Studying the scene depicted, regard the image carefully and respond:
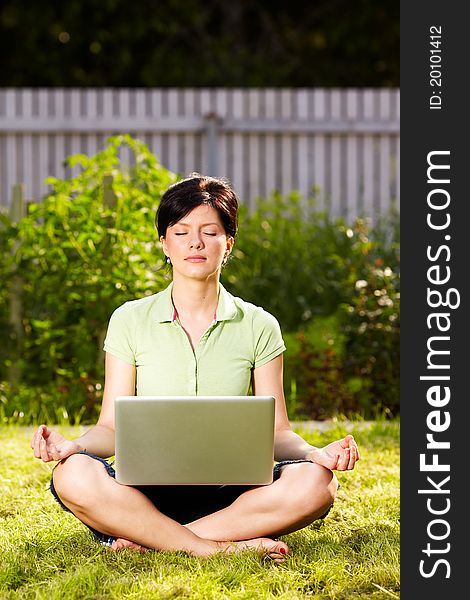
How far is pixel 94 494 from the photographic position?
2734 mm

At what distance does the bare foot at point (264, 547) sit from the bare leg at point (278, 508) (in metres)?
0.02

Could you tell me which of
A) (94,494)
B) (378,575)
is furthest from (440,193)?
(94,494)

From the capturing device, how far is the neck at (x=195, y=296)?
2.95 meters

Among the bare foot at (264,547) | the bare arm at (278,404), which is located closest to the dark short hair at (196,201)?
the bare arm at (278,404)

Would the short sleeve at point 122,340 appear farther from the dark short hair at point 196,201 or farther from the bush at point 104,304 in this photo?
the bush at point 104,304

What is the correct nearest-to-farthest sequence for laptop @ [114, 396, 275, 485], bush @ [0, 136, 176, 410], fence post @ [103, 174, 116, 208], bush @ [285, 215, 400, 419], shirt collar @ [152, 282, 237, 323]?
laptop @ [114, 396, 275, 485] < shirt collar @ [152, 282, 237, 323] < bush @ [0, 136, 176, 410] < fence post @ [103, 174, 116, 208] < bush @ [285, 215, 400, 419]

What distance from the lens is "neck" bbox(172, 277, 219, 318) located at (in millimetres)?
2953

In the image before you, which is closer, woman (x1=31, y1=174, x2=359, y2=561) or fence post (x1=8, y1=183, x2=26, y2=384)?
woman (x1=31, y1=174, x2=359, y2=561)

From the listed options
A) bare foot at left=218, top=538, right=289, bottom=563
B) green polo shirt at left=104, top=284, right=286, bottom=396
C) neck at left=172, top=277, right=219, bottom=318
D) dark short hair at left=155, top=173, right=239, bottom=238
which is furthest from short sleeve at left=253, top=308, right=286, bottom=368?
bare foot at left=218, top=538, right=289, bottom=563

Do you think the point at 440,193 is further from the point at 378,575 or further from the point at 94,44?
the point at 94,44

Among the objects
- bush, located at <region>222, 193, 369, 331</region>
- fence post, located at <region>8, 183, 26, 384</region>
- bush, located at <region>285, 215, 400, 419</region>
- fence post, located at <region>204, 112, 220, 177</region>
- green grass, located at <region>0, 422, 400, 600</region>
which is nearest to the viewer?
green grass, located at <region>0, 422, 400, 600</region>

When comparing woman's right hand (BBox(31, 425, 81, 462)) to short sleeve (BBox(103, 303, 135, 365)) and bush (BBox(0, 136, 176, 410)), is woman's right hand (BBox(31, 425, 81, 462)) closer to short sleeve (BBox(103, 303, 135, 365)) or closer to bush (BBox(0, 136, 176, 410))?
short sleeve (BBox(103, 303, 135, 365))

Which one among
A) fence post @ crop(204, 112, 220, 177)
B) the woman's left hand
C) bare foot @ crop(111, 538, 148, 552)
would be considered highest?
fence post @ crop(204, 112, 220, 177)

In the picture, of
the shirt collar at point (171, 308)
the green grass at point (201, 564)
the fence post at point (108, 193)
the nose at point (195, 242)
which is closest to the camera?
the green grass at point (201, 564)
